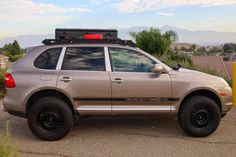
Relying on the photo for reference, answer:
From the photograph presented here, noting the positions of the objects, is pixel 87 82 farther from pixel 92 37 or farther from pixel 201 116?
pixel 201 116

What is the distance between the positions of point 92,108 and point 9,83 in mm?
1461

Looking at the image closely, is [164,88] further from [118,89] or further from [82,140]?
[82,140]

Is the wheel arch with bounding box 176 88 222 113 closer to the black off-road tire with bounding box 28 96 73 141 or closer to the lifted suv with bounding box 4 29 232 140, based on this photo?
the lifted suv with bounding box 4 29 232 140

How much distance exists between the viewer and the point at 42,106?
564 cm

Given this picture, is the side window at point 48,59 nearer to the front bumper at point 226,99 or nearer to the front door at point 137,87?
the front door at point 137,87

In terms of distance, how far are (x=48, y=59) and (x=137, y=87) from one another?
1615 millimetres

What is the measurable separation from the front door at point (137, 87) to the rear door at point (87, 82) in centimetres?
15

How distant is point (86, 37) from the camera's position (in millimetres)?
6195

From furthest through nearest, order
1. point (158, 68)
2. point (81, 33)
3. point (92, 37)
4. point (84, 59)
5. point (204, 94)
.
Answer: point (81, 33) → point (92, 37) → point (204, 94) → point (84, 59) → point (158, 68)

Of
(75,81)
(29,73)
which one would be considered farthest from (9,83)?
(75,81)

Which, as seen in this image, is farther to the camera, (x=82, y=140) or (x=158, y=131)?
(x=158, y=131)

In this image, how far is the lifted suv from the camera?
569 cm

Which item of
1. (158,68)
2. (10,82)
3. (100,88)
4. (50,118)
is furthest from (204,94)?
(10,82)

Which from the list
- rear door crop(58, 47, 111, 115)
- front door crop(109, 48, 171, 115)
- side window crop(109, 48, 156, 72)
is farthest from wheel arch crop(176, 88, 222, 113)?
rear door crop(58, 47, 111, 115)
